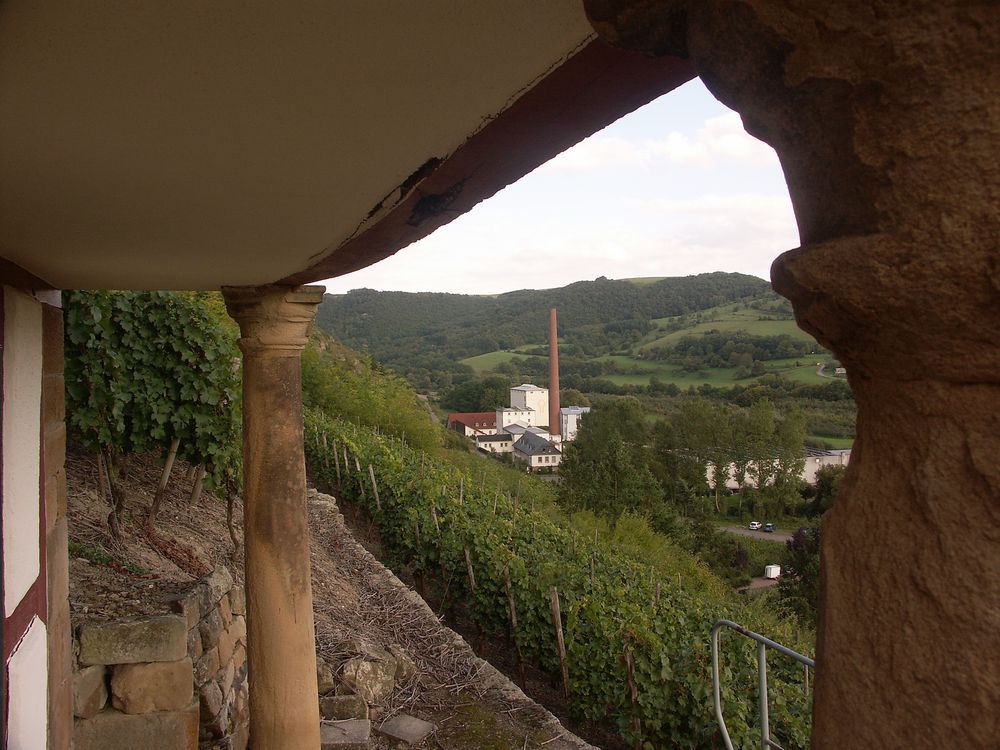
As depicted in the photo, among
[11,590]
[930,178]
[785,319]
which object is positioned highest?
[785,319]

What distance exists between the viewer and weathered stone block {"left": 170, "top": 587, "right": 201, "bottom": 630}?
3824mm

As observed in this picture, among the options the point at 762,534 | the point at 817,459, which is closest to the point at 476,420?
the point at 817,459

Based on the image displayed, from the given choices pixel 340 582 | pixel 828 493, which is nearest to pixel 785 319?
pixel 828 493

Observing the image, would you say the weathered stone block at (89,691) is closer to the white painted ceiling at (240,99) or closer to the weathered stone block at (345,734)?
the weathered stone block at (345,734)

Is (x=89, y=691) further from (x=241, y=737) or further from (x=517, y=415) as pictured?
(x=517, y=415)

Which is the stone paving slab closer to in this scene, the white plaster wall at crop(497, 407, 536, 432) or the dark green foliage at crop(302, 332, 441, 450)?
the dark green foliage at crop(302, 332, 441, 450)

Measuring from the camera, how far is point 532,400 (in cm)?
7344

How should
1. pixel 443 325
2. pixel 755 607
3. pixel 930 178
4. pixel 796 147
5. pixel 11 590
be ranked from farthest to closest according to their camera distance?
1. pixel 443 325
2. pixel 755 607
3. pixel 11 590
4. pixel 796 147
5. pixel 930 178

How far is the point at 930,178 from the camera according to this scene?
673 mm

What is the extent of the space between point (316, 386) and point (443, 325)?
3262 inches

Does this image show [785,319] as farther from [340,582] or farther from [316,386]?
[340,582]

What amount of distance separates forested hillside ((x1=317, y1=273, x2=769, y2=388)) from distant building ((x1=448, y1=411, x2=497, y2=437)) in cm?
1367

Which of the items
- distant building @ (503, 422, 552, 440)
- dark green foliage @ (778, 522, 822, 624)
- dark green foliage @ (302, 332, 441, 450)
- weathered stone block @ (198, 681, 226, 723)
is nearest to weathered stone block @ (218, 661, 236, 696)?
weathered stone block @ (198, 681, 226, 723)

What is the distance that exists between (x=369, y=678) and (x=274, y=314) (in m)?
3.16
